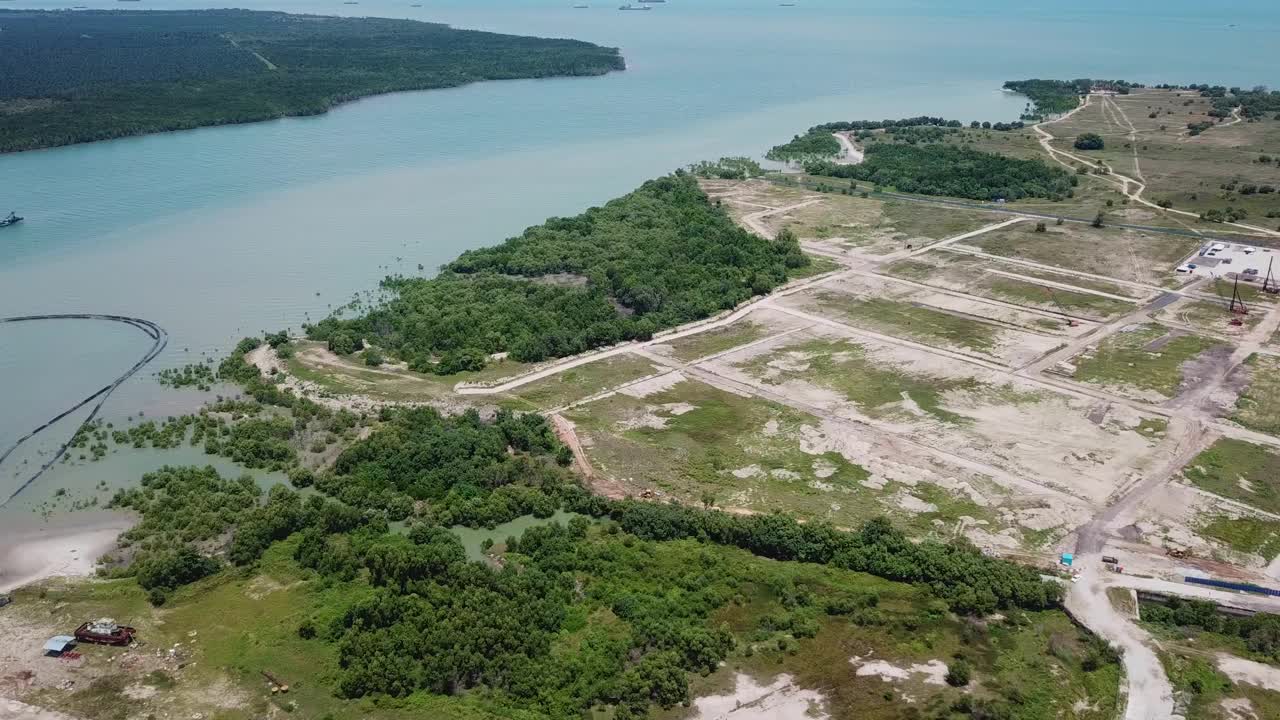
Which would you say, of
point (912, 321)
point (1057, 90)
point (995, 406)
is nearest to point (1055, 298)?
point (912, 321)

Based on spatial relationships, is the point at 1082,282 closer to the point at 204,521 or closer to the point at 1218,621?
the point at 1218,621

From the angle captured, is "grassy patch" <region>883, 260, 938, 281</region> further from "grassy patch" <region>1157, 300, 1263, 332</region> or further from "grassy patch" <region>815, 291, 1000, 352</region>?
"grassy patch" <region>1157, 300, 1263, 332</region>

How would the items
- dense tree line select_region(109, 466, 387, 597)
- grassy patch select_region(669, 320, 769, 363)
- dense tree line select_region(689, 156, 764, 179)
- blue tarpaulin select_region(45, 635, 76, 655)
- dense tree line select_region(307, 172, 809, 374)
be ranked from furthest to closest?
dense tree line select_region(689, 156, 764, 179) → grassy patch select_region(669, 320, 769, 363) → dense tree line select_region(307, 172, 809, 374) → dense tree line select_region(109, 466, 387, 597) → blue tarpaulin select_region(45, 635, 76, 655)

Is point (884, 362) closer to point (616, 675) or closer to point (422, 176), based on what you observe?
point (616, 675)

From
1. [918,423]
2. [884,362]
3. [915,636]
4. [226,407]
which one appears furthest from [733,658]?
[226,407]

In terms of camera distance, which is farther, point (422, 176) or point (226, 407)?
point (422, 176)

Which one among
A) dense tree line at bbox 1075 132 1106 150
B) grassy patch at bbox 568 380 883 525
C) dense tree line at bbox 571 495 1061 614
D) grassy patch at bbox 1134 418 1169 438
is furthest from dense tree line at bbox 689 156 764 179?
dense tree line at bbox 571 495 1061 614

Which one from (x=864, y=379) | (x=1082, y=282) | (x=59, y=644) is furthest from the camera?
(x=1082, y=282)
